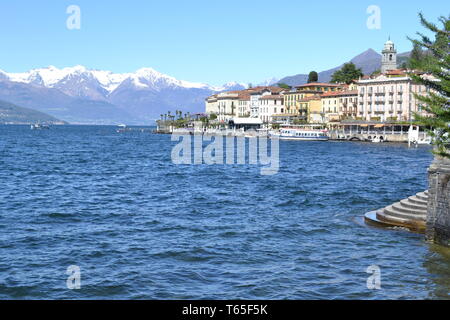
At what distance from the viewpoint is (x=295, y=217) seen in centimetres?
3247

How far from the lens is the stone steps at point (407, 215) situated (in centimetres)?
2711

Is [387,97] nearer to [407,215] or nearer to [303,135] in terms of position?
[303,135]

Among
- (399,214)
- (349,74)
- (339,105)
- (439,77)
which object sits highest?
(349,74)

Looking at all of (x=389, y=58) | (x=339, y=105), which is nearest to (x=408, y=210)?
(x=339, y=105)

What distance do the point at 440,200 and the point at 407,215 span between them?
5147 millimetres

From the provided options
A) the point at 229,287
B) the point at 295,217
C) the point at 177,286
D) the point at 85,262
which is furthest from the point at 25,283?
the point at 295,217

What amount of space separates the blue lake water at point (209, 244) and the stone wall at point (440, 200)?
0.64 m

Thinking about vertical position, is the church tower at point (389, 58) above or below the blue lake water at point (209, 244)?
above

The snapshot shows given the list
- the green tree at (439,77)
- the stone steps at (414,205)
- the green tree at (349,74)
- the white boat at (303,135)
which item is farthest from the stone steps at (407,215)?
the green tree at (349,74)

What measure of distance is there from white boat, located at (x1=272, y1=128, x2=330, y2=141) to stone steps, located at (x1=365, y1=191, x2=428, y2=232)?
126105 mm

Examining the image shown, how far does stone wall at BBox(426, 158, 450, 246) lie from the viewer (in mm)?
22656

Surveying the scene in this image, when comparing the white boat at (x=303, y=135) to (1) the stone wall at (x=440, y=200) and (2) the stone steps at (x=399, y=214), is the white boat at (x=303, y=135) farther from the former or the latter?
(1) the stone wall at (x=440, y=200)

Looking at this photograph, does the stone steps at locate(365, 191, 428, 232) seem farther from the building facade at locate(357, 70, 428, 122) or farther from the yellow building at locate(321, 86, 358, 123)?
the yellow building at locate(321, 86, 358, 123)

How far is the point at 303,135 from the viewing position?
160 meters
